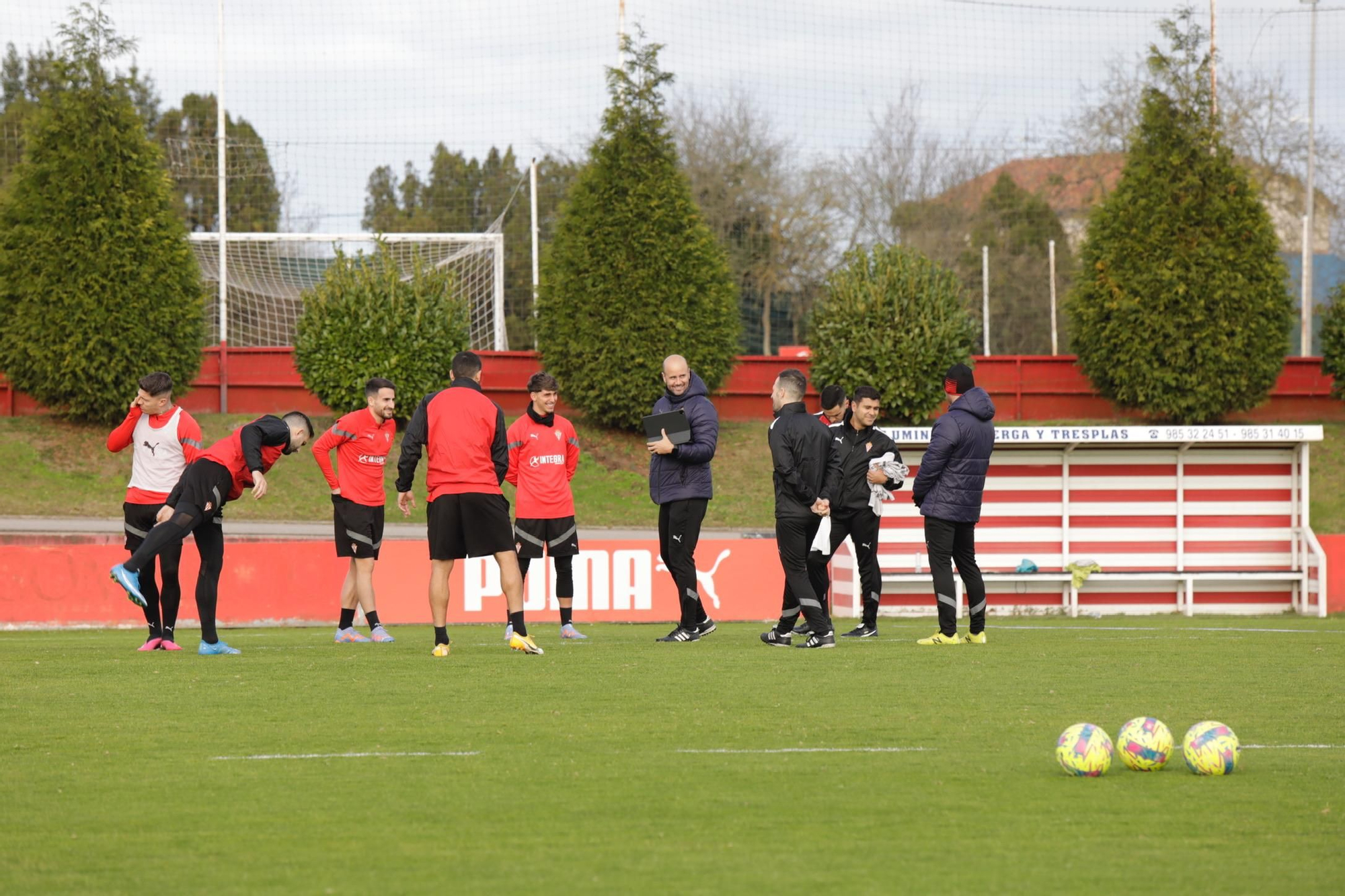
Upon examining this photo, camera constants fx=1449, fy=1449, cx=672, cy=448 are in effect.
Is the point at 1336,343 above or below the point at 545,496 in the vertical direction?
above

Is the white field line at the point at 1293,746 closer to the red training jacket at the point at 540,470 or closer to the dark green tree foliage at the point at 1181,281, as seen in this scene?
the red training jacket at the point at 540,470

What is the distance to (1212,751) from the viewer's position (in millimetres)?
5453

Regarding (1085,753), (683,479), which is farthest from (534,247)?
(1085,753)

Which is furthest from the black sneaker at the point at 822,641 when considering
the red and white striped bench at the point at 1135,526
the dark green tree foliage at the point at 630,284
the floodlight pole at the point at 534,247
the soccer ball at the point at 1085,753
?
the floodlight pole at the point at 534,247

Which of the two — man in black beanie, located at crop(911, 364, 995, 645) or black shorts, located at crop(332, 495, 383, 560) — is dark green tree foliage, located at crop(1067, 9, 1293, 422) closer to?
man in black beanie, located at crop(911, 364, 995, 645)

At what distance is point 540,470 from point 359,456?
1.45 m

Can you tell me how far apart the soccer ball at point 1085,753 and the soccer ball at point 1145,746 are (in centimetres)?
14

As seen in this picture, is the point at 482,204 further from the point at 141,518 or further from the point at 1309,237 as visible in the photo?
the point at 141,518

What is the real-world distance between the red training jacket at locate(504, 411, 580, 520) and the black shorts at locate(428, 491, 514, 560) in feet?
6.98

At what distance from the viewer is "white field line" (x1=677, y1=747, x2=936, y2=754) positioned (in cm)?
593

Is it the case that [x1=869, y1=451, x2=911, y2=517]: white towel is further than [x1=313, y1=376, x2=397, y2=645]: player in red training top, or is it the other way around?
[x1=869, y1=451, x2=911, y2=517]: white towel

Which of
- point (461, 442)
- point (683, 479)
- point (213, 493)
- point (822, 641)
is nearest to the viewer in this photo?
point (461, 442)

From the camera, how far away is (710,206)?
51.2 m

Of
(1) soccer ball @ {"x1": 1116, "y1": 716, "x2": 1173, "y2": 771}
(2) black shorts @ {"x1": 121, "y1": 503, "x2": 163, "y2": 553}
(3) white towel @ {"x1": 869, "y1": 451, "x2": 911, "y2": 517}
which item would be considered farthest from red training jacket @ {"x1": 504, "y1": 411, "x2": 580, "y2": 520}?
(1) soccer ball @ {"x1": 1116, "y1": 716, "x2": 1173, "y2": 771}
